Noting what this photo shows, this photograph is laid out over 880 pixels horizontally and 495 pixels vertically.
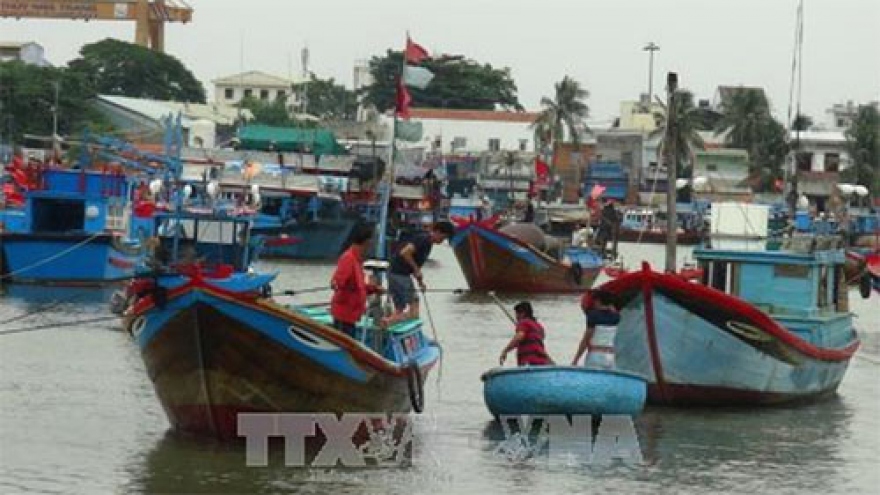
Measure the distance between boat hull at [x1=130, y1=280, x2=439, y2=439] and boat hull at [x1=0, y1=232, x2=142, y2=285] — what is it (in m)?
21.4

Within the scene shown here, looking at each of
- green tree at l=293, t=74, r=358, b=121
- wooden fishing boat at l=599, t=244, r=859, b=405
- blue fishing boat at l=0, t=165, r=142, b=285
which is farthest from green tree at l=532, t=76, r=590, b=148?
wooden fishing boat at l=599, t=244, r=859, b=405

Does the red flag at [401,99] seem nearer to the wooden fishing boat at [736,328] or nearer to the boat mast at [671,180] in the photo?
the wooden fishing boat at [736,328]

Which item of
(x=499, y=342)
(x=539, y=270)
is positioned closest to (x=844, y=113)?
(x=539, y=270)

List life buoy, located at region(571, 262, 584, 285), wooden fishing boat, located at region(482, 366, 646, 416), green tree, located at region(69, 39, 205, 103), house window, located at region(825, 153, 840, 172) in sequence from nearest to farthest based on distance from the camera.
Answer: wooden fishing boat, located at region(482, 366, 646, 416) → life buoy, located at region(571, 262, 584, 285) → house window, located at region(825, 153, 840, 172) → green tree, located at region(69, 39, 205, 103)

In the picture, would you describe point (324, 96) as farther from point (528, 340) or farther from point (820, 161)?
point (528, 340)

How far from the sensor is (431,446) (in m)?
19.5

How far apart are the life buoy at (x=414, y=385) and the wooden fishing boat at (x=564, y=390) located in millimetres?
792

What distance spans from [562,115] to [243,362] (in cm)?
9776

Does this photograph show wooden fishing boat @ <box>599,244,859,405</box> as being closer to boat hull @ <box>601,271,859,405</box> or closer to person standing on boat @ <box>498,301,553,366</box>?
boat hull @ <box>601,271,859,405</box>

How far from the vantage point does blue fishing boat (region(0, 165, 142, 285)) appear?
129 feet

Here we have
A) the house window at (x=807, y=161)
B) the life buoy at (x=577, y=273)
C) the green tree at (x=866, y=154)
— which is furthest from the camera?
the house window at (x=807, y=161)

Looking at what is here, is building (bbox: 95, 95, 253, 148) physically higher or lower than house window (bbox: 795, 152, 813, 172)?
higher

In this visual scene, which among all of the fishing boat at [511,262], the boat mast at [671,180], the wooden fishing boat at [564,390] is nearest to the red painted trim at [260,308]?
the wooden fishing boat at [564,390]

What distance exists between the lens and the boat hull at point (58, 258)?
3938 centimetres
